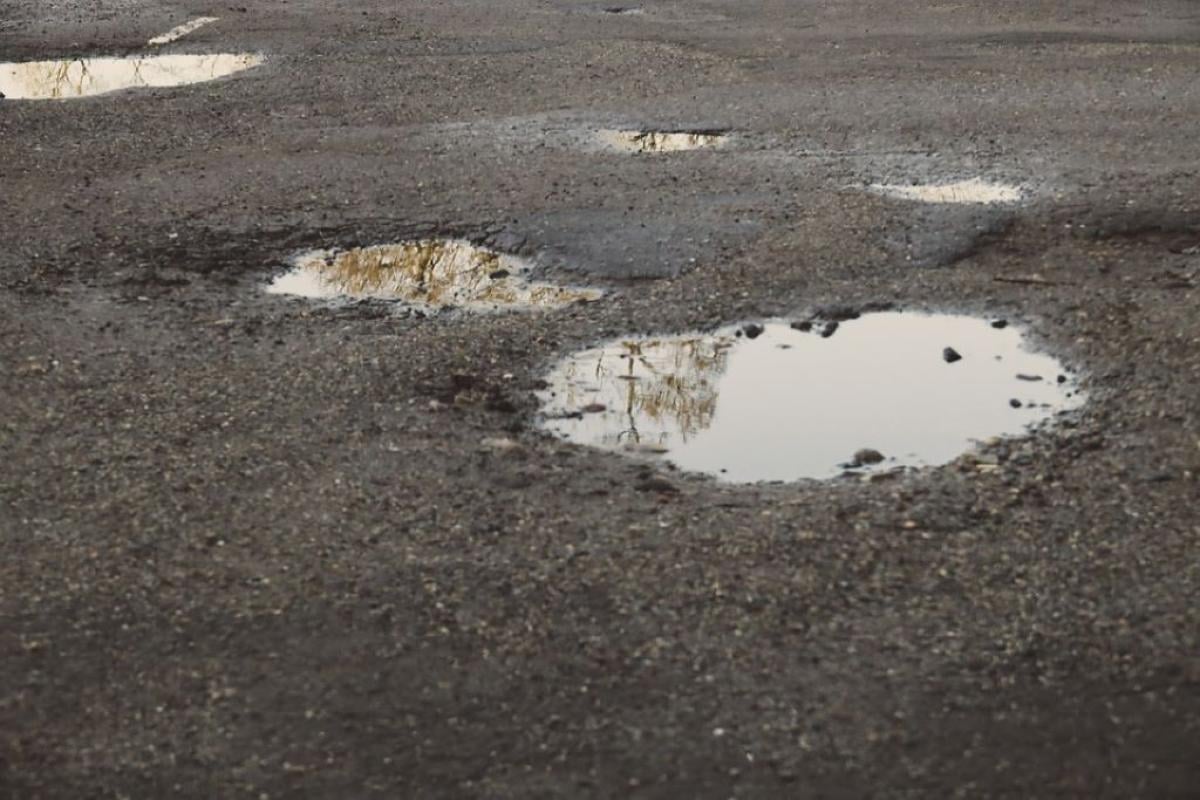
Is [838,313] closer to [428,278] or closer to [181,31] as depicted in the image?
[428,278]

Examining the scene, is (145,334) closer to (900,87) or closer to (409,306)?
(409,306)

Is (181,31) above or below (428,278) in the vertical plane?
above

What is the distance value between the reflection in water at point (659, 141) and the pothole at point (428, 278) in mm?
2358

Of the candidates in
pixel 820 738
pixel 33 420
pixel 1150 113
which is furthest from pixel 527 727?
pixel 1150 113

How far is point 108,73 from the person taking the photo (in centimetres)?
1500

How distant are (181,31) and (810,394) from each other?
1145 centimetres

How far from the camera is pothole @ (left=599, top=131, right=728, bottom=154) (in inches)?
443

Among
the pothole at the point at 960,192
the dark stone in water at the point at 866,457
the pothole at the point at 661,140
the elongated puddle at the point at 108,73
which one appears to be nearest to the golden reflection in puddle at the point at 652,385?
the dark stone in water at the point at 866,457

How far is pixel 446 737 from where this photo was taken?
15.1 ft

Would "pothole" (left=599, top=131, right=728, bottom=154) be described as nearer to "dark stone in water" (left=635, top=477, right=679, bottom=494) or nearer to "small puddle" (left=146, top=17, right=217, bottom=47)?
"dark stone in water" (left=635, top=477, right=679, bottom=494)

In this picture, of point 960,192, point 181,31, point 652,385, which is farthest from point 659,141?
point 181,31

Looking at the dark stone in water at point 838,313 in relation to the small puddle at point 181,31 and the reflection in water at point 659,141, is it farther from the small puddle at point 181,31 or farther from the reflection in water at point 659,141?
the small puddle at point 181,31

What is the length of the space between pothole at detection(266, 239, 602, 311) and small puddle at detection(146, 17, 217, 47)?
7.97 m

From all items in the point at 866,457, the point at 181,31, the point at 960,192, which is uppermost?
the point at 181,31
